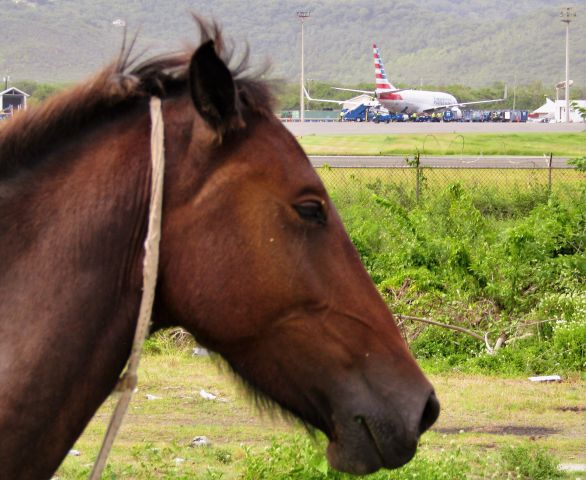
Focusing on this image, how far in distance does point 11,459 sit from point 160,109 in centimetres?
92

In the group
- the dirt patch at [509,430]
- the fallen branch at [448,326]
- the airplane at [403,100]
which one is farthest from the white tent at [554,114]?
the dirt patch at [509,430]

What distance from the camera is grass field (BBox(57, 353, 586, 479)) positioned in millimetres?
5793

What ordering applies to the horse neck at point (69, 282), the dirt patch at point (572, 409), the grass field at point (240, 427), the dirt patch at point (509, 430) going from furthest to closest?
the dirt patch at point (572, 409) → the dirt patch at point (509, 430) → the grass field at point (240, 427) → the horse neck at point (69, 282)

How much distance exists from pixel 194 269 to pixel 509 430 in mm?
5556

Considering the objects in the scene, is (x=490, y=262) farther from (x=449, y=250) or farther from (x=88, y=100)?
(x=88, y=100)

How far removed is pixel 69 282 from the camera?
226 centimetres

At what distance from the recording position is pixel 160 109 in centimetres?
236

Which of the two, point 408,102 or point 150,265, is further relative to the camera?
point 408,102

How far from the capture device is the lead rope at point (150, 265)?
88.7 inches

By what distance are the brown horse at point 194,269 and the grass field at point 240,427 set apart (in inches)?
108

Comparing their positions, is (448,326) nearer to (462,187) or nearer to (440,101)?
(462,187)

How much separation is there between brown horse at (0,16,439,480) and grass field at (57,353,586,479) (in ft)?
9.03

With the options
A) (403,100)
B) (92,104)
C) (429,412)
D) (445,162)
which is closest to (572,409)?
(429,412)

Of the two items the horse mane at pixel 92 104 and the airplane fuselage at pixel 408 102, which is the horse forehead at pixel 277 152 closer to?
the horse mane at pixel 92 104
